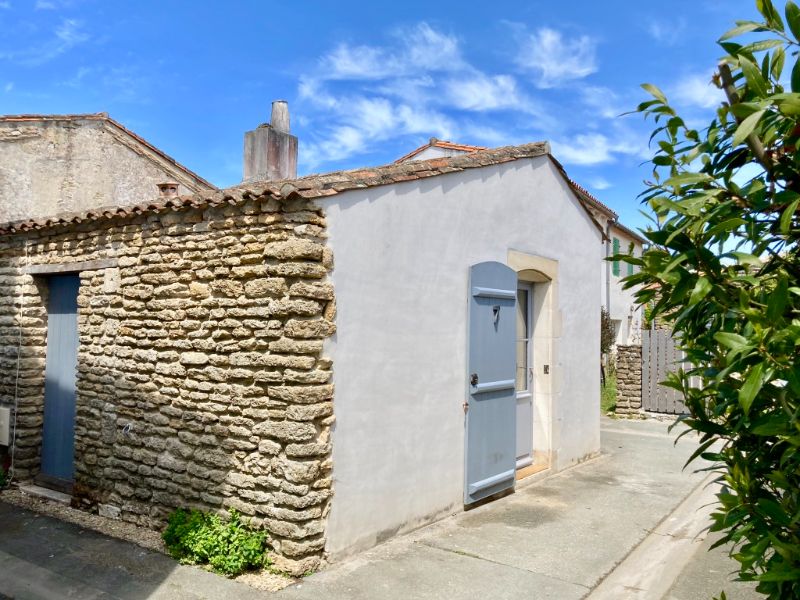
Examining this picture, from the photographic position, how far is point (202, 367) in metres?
5.05

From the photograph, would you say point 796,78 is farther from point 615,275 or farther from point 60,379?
point 615,275

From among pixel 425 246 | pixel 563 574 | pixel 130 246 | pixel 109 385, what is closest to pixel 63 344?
pixel 109 385

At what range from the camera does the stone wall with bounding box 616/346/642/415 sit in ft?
42.8

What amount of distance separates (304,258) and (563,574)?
3052mm

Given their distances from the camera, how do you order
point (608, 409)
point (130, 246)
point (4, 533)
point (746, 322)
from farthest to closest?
point (608, 409), point (130, 246), point (4, 533), point (746, 322)

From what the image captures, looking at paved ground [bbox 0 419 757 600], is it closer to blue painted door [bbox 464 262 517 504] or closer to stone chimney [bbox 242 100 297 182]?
blue painted door [bbox 464 262 517 504]

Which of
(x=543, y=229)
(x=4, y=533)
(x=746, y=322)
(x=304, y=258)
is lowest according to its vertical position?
(x=4, y=533)

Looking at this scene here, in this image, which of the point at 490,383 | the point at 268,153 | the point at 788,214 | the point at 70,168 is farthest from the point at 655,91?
the point at 70,168

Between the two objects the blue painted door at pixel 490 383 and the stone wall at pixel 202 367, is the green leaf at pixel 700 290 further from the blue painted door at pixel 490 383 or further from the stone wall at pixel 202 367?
the blue painted door at pixel 490 383

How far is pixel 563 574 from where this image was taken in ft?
14.9

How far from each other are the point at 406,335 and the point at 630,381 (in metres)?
9.31

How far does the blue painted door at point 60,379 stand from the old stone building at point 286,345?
0.02m

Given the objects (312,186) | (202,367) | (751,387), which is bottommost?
(202,367)

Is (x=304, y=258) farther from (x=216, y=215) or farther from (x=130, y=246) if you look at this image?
(x=130, y=246)
